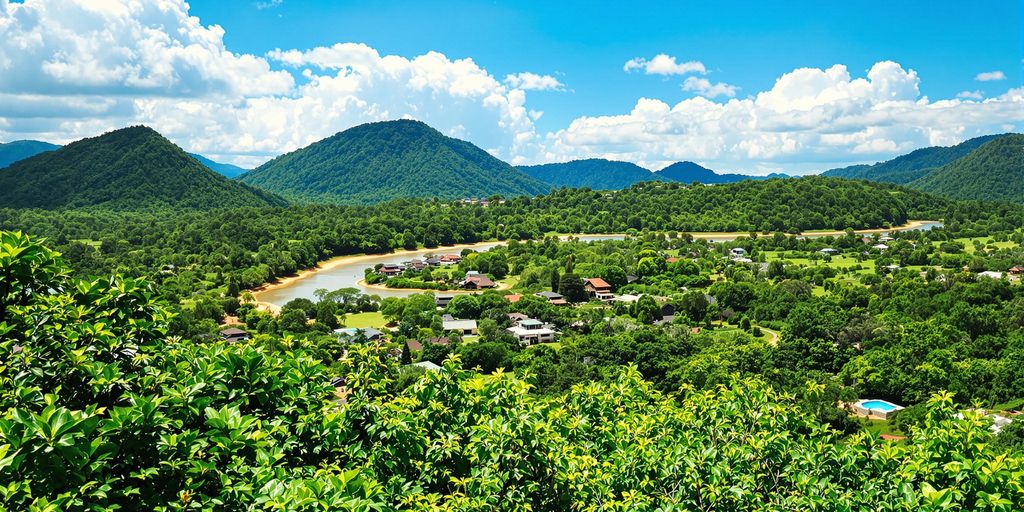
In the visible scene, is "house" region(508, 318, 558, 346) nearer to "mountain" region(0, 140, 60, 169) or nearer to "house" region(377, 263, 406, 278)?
"house" region(377, 263, 406, 278)

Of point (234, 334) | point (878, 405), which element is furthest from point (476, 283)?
point (878, 405)

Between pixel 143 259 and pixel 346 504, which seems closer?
pixel 346 504

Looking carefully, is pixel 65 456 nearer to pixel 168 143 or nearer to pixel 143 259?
pixel 143 259

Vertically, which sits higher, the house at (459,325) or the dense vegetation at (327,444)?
the dense vegetation at (327,444)

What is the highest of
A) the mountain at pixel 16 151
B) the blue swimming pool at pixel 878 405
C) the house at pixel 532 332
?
the mountain at pixel 16 151

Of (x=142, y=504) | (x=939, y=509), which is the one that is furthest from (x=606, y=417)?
(x=142, y=504)

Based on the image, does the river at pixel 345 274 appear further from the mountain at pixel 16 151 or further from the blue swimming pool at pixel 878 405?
the mountain at pixel 16 151

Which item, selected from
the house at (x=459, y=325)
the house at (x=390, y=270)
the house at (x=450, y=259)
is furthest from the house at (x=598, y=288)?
the house at (x=390, y=270)
